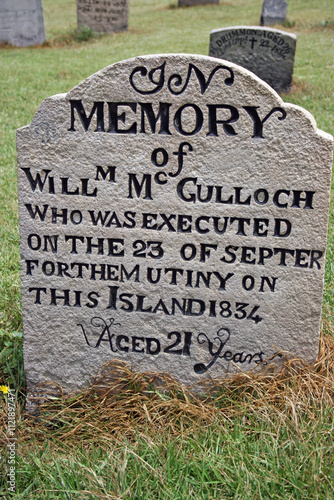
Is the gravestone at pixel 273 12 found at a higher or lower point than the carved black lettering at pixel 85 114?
lower

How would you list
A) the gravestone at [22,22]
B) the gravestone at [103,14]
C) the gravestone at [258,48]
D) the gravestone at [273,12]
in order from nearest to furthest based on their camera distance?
1. the gravestone at [258,48]
2. the gravestone at [22,22]
3. the gravestone at [103,14]
4. the gravestone at [273,12]

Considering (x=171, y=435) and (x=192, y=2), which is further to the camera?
(x=192, y=2)

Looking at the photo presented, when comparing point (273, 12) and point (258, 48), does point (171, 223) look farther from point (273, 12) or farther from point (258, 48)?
point (273, 12)

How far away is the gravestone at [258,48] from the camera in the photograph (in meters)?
8.41

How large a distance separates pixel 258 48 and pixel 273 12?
303 inches

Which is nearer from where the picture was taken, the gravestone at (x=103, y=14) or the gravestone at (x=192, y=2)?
the gravestone at (x=103, y=14)

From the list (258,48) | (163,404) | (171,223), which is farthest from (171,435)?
(258,48)

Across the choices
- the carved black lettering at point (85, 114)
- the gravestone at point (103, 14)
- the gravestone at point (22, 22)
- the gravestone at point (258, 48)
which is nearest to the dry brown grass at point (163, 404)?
the carved black lettering at point (85, 114)

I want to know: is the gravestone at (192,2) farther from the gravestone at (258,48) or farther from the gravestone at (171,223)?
the gravestone at (171,223)

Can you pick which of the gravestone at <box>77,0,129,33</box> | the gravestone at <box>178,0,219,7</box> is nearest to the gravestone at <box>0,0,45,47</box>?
the gravestone at <box>77,0,129,33</box>

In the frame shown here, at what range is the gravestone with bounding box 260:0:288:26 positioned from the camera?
14.9 m

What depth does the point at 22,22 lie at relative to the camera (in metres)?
12.8

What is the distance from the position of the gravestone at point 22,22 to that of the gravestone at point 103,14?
151 cm

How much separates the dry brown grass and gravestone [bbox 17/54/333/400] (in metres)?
0.07
